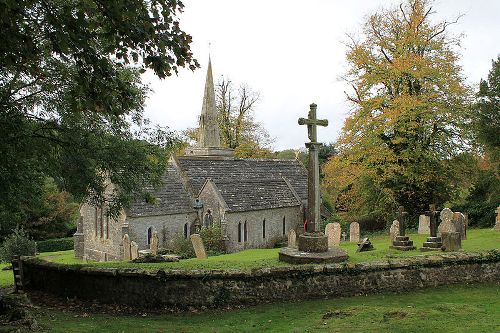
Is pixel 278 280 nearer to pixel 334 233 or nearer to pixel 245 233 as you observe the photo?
pixel 334 233

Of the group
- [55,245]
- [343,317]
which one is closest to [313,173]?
[343,317]

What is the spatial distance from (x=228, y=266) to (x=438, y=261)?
18.6 feet

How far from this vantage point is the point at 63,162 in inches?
512

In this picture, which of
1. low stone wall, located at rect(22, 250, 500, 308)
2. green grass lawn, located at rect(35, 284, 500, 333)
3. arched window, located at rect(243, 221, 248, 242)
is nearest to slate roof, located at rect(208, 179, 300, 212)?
arched window, located at rect(243, 221, 248, 242)

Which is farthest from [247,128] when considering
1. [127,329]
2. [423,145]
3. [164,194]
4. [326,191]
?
[127,329]

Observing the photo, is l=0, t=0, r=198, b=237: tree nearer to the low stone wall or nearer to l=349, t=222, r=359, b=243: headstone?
the low stone wall

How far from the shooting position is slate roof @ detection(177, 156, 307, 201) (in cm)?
3303

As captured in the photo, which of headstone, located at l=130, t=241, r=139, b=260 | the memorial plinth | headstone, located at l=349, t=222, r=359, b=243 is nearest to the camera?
the memorial plinth

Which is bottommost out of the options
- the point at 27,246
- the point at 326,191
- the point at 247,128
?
the point at 27,246

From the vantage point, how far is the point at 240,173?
35.1 metres

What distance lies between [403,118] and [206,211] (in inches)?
540

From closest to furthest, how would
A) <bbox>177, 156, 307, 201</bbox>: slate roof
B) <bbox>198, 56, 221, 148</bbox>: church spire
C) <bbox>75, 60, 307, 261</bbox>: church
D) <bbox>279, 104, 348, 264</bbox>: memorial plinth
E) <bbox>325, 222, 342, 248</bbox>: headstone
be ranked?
<bbox>279, 104, 348, 264</bbox>: memorial plinth
<bbox>325, 222, 342, 248</bbox>: headstone
<bbox>75, 60, 307, 261</bbox>: church
<bbox>177, 156, 307, 201</bbox>: slate roof
<bbox>198, 56, 221, 148</bbox>: church spire

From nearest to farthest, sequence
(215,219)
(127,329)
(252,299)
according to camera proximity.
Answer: (127,329), (252,299), (215,219)

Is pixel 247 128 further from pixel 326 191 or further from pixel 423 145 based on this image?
pixel 423 145
